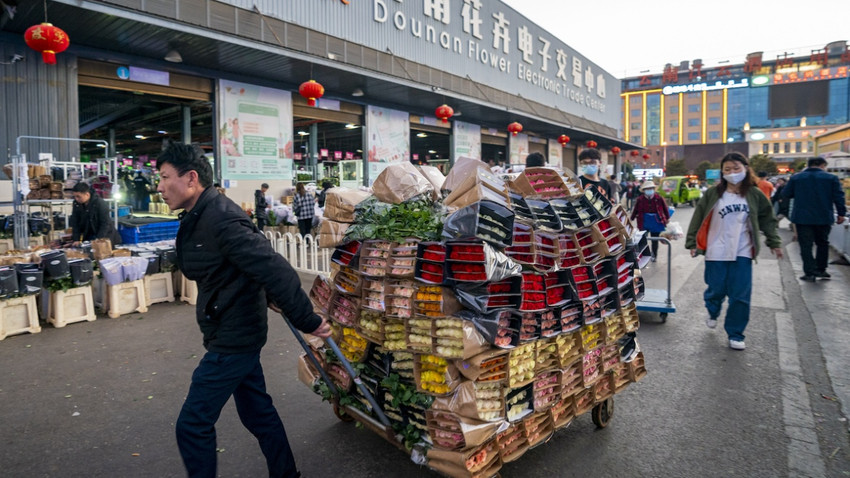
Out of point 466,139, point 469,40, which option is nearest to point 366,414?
point 469,40

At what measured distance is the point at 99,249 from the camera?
6.89 m

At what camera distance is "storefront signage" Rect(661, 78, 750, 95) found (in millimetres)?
76938

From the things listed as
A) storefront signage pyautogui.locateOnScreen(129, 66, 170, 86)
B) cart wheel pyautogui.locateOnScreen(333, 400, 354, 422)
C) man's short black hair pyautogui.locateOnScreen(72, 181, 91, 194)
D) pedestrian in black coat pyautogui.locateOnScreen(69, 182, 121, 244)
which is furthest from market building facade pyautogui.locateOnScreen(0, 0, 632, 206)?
cart wheel pyautogui.locateOnScreen(333, 400, 354, 422)

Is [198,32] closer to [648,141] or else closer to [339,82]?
[339,82]

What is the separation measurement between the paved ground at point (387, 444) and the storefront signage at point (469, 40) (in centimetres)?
955

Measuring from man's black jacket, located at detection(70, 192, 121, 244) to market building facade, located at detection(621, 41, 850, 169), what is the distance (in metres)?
90.2

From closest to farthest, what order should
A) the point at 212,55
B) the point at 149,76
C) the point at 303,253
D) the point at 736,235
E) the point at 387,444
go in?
1. the point at 387,444
2. the point at 736,235
3. the point at 303,253
4. the point at 212,55
5. the point at 149,76

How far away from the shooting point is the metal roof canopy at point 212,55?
28.8 feet

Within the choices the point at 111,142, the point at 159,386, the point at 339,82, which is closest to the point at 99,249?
the point at 159,386

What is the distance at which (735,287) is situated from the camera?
5.20 metres

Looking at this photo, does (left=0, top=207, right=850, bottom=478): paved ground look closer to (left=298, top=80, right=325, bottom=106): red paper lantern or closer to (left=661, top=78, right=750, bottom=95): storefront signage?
(left=298, top=80, right=325, bottom=106): red paper lantern

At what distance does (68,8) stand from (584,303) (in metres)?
9.64

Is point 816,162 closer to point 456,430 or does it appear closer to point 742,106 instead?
point 456,430

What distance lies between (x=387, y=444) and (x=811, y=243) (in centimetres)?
876
